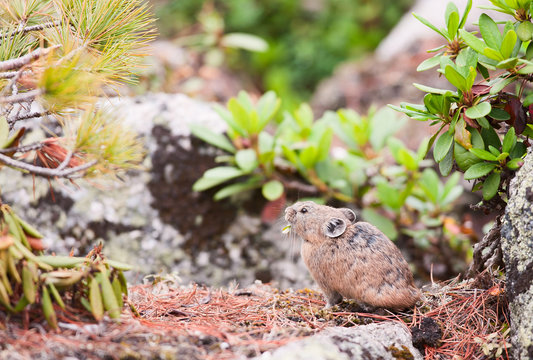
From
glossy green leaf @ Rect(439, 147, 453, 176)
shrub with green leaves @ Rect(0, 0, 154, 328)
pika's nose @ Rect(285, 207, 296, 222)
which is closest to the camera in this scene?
shrub with green leaves @ Rect(0, 0, 154, 328)

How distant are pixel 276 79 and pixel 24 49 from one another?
22.2 ft

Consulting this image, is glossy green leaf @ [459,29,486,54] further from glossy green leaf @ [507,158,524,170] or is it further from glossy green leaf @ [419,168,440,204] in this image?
glossy green leaf @ [419,168,440,204]

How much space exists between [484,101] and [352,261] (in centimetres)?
117

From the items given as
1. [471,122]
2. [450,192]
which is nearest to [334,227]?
[471,122]

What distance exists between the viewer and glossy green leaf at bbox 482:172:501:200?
2918 millimetres

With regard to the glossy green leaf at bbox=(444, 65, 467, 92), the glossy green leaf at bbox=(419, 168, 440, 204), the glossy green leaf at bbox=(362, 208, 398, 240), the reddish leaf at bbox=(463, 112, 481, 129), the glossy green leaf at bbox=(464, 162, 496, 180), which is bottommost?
the glossy green leaf at bbox=(362, 208, 398, 240)

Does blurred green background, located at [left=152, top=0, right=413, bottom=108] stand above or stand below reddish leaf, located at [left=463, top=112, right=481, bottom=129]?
above

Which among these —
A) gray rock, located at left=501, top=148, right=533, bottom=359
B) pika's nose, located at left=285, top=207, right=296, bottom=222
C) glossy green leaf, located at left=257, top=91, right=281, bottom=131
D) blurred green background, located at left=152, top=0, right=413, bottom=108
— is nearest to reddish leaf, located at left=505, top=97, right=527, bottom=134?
gray rock, located at left=501, top=148, right=533, bottom=359

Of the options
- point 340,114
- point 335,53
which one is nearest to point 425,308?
point 340,114

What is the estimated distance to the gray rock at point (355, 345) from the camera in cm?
240

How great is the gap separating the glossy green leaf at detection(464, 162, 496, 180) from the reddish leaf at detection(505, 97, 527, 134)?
276mm

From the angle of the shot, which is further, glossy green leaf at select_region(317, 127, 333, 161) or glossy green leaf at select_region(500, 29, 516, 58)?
glossy green leaf at select_region(317, 127, 333, 161)

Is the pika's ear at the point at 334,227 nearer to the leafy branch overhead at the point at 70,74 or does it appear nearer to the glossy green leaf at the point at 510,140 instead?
the glossy green leaf at the point at 510,140

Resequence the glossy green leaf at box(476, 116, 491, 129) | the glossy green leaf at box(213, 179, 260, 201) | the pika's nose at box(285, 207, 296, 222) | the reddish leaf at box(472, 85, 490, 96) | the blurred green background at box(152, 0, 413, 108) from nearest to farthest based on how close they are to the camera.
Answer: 1. the reddish leaf at box(472, 85, 490, 96)
2. the glossy green leaf at box(476, 116, 491, 129)
3. the pika's nose at box(285, 207, 296, 222)
4. the glossy green leaf at box(213, 179, 260, 201)
5. the blurred green background at box(152, 0, 413, 108)
